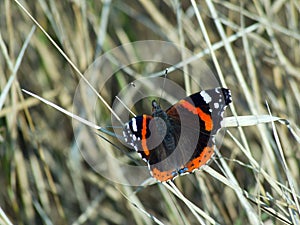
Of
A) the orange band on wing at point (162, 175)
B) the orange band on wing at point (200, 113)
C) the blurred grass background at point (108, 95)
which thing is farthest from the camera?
the blurred grass background at point (108, 95)

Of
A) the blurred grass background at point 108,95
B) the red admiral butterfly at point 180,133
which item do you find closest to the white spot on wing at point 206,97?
the red admiral butterfly at point 180,133

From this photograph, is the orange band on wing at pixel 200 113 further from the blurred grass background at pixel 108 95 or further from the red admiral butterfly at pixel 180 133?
the blurred grass background at pixel 108 95

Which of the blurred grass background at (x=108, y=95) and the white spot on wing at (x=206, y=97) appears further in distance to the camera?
the blurred grass background at (x=108, y=95)

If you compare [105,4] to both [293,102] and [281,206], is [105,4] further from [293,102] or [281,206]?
[281,206]

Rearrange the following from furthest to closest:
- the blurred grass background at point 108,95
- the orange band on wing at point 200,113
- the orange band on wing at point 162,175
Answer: the blurred grass background at point 108,95
the orange band on wing at point 200,113
the orange band on wing at point 162,175

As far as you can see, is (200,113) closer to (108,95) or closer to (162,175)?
(162,175)

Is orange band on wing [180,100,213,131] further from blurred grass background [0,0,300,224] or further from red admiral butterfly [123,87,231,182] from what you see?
blurred grass background [0,0,300,224]

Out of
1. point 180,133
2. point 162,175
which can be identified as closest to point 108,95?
point 180,133
